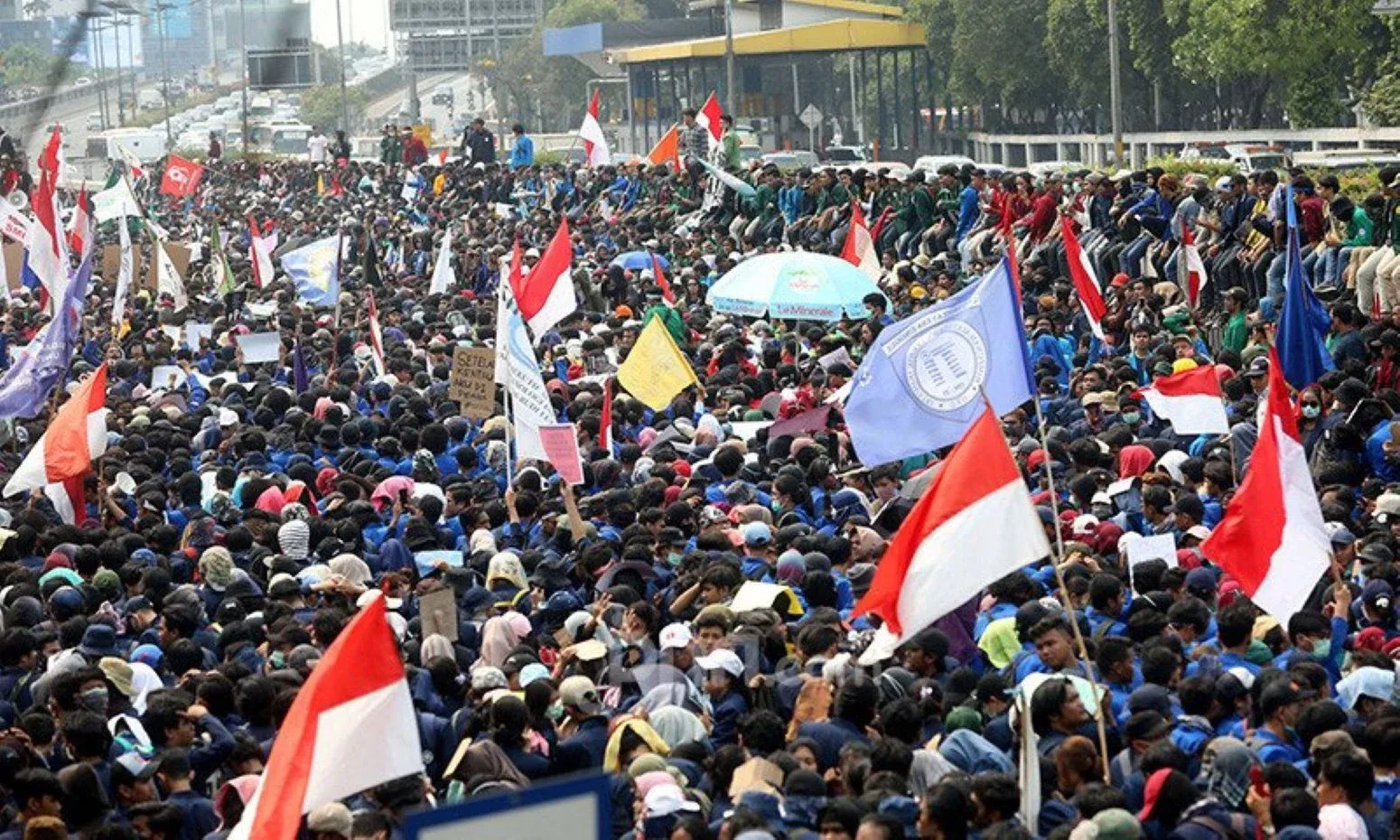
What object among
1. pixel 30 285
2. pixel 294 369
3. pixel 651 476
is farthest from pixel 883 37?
pixel 651 476

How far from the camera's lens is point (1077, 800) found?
324 inches

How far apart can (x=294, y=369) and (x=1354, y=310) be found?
28.6 feet

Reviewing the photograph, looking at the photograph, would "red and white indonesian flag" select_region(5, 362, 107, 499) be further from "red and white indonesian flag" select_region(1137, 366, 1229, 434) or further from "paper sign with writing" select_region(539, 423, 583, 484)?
"red and white indonesian flag" select_region(1137, 366, 1229, 434)

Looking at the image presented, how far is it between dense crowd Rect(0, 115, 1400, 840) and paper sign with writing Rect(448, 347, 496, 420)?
43cm

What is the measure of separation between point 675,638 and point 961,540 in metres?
1.72

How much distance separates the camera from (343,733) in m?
7.78

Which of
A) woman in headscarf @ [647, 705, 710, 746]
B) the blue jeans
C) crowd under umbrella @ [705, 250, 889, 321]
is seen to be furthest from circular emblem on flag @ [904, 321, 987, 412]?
crowd under umbrella @ [705, 250, 889, 321]

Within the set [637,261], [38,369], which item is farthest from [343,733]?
[637,261]

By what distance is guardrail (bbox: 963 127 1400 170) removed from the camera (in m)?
44.6

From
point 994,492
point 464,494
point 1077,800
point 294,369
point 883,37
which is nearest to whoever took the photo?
point 1077,800

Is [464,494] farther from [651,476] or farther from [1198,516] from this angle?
[1198,516]

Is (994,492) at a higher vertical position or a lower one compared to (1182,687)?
higher

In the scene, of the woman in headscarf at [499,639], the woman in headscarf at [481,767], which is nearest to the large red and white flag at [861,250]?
the woman in headscarf at [499,639]

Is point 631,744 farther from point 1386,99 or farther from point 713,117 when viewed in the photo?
point 1386,99
